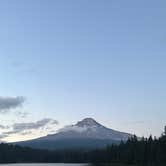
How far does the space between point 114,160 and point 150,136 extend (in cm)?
2074

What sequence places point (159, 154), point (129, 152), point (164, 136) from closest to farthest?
1. point (159, 154)
2. point (164, 136)
3. point (129, 152)

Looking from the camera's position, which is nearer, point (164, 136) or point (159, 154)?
point (159, 154)

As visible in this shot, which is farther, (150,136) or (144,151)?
(150,136)

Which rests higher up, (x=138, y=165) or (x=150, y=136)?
(x=150, y=136)

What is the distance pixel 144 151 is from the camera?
168750 millimetres

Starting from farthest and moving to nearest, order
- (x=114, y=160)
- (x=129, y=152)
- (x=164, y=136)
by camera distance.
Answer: (x=114, y=160) → (x=129, y=152) → (x=164, y=136)

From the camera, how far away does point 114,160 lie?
19850cm

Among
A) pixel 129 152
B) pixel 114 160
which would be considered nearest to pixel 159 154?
pixel 129 152

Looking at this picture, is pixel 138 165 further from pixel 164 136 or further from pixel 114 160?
pixel 114 160

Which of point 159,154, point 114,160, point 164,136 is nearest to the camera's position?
point 159,154

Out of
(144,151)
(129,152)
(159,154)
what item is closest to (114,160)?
(129,152)

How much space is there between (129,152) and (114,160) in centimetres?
1699

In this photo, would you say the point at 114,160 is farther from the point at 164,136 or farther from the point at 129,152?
the point at 164,136

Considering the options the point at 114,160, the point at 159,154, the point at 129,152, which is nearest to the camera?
the point at 159,154
